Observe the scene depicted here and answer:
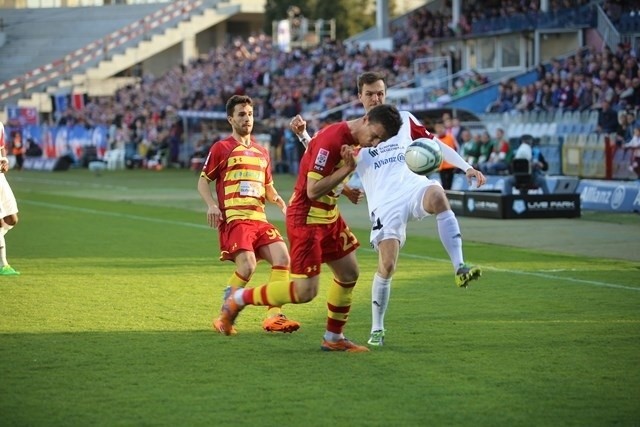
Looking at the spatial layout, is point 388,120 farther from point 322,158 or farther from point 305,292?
point 305,292

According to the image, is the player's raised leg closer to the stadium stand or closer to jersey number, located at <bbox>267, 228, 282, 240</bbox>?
jersey number, located at <bbox>267, 228, 282, 240</bbox>

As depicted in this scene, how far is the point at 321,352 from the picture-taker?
30.0 feet

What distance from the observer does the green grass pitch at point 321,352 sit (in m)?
7.14

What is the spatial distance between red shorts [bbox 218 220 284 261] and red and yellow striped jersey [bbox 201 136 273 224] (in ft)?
0.20

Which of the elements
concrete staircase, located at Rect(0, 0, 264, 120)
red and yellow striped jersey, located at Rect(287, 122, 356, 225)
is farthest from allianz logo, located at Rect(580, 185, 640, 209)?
concrete staircase, located at Rect(0, 0, 264, 120)

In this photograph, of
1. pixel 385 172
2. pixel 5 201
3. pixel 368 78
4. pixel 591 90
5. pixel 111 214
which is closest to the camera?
pixel 368 78

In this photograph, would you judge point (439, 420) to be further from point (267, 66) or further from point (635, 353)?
point (267, 66)

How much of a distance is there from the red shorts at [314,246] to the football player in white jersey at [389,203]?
13.6 inches

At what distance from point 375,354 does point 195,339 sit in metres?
1.61

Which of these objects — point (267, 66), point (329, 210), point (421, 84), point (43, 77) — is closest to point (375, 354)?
point (329, 210)

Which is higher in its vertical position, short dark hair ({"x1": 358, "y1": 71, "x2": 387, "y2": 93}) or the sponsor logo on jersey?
short dark hair ({"x1": 358, "y1": 71, "x2": 387, "y2": 93})

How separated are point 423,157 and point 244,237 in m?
2.02

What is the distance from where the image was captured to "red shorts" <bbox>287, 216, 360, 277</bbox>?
888 cm

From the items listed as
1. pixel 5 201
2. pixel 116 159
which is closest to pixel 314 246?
pixel 5 201
